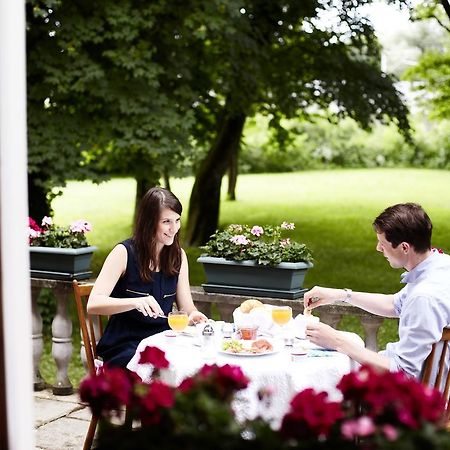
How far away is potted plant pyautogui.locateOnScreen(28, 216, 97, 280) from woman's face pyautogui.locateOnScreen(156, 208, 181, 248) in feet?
4.20

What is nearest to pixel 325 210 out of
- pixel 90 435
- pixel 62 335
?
pixel 62 335

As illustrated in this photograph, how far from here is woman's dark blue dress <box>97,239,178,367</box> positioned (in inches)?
148

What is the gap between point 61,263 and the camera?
4914 mm

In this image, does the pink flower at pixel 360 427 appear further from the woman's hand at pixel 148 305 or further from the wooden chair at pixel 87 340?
the wooden chair at pixel 87 340

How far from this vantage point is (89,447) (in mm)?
3670

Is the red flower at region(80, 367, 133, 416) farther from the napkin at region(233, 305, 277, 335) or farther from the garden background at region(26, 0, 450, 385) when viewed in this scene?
the garden background at region(26, 0, 450, 385)

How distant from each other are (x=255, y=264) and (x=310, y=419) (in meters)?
2.74

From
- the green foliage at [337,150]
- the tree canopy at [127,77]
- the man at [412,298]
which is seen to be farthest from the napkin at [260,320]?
the green foliage at [337,150]

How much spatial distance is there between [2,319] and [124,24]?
717 centimetres

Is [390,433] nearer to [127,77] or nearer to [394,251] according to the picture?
[394,251]

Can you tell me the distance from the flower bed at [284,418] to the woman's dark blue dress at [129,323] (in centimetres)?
209

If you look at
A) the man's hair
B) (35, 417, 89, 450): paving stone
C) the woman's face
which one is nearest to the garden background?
(35, 417, 89, 450): paving stone

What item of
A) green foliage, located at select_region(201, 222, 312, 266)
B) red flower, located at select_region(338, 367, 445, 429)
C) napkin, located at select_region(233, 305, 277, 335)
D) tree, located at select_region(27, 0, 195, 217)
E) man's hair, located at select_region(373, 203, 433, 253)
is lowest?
napkin, located at select_region(233, 305, 277, 335)

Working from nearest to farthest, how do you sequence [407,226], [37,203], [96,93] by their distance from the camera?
[407,226] → [96,93] → [37,203]
